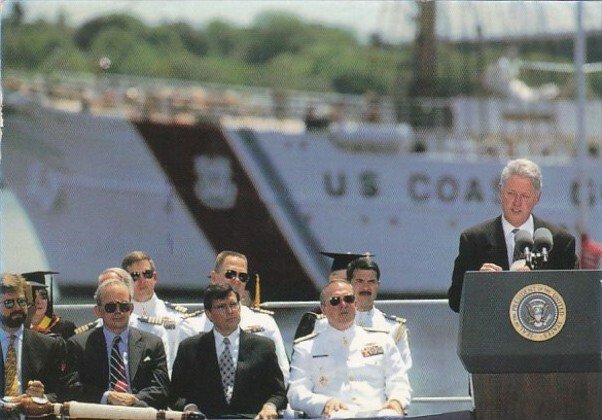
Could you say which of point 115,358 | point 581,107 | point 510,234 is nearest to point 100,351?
point 115,358

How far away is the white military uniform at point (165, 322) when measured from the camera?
23.2ft

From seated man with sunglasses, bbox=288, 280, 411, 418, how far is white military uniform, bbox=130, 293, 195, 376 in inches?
33.4

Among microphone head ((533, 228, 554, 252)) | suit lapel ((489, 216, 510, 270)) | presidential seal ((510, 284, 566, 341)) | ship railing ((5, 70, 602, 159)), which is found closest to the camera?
presidential seal ((510, 284, 566, 341))

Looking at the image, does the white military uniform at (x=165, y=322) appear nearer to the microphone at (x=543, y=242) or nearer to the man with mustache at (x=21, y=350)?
the man with mustache at (x=21, y=350)

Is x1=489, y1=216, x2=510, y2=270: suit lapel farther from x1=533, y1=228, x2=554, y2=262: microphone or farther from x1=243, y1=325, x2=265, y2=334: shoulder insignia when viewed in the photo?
x1=243, y1=325, x2=265, y2=334: shoulder insignia

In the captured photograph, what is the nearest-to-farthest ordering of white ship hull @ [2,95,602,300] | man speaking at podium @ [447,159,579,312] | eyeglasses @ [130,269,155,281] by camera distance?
man speaking at podium @ [447,159,579,312]
eyeglasses @ [130,269,155,281]
white ship hull @ [2,95,602,300]

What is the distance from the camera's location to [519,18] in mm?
33312

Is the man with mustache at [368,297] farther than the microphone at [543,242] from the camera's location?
Yes

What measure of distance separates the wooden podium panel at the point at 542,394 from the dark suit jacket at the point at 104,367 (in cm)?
161

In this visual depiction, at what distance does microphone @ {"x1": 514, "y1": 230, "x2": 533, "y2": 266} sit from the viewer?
5.56 m

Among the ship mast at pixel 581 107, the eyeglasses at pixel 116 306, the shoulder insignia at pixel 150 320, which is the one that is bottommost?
the shoulder insignia at pixel 150 320

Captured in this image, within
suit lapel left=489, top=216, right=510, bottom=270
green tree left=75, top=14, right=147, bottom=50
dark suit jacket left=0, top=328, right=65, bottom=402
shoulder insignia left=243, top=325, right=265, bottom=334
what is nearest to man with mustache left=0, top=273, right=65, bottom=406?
dark suit jacket left=0, top=328, right=65, bottom=402

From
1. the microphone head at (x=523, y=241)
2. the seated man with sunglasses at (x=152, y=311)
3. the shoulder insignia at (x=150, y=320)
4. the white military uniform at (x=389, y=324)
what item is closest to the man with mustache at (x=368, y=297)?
the white military uniform at (x=389, y=324)

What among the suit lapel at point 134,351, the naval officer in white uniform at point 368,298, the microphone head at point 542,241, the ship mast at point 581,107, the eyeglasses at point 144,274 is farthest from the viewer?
the ship mast at point 581,107
